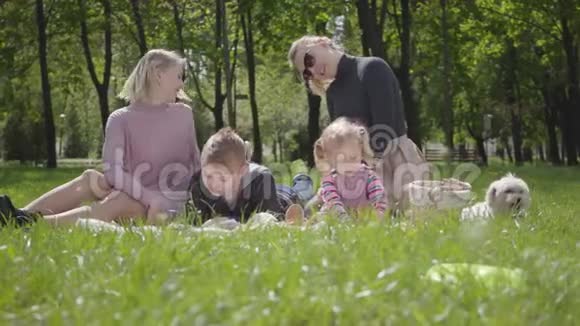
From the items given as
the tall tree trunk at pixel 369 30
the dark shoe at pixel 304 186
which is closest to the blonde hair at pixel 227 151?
the dark shoe at pixel 304 186

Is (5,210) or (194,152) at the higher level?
(194,152)

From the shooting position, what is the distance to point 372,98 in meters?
7.16

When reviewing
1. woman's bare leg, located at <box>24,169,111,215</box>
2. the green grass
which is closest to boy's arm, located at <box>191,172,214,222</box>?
woman's bare leg, located at <box>24,169,111,215</box>

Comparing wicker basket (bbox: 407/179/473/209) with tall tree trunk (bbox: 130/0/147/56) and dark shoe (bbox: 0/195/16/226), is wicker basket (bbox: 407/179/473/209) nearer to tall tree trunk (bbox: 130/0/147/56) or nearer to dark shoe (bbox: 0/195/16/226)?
dark shoe (bbox: 0/195/16/226)

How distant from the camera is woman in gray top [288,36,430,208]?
706cm

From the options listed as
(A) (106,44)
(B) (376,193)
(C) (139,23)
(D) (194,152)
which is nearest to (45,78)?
(A) (106,44)

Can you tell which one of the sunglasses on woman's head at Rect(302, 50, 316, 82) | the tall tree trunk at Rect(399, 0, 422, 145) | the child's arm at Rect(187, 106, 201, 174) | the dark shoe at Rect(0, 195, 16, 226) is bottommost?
the dark shoe at Rect(0, 195, 16, 226)

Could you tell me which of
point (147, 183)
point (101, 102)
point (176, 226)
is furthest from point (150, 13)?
point (176, 226)

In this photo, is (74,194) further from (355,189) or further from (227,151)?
(355,189)

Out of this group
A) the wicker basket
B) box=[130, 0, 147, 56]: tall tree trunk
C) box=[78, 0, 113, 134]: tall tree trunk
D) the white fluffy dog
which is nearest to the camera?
the white fluffy dog

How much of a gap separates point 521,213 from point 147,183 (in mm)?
3128

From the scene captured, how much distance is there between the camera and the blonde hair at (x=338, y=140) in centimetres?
632

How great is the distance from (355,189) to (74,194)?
2.40 m

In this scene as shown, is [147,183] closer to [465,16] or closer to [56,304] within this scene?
[56,304]
